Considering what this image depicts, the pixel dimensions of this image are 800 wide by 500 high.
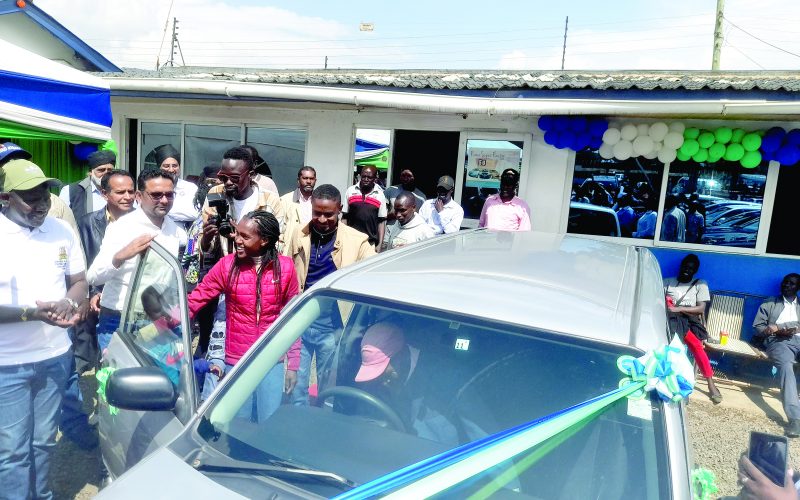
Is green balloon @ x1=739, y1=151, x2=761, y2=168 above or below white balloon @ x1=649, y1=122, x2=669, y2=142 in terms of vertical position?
below

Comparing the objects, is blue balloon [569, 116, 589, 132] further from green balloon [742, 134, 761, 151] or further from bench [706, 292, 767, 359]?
bench [706, 292, 767, 359]

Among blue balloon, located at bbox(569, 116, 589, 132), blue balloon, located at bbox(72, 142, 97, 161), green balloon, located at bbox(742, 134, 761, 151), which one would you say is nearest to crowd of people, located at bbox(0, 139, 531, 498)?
blue balloon, located at bbox(569, 116, 589, 132)

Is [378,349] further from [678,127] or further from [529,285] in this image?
[678,127]

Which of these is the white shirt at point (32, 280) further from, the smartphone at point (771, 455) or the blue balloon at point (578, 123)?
the blue balloon at point (578, 123)

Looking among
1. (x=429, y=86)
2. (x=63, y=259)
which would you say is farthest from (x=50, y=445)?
(x=429, y=86)

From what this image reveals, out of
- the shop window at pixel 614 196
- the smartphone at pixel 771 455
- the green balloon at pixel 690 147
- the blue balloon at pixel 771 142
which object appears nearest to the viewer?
the smartphone at pixel 771 455

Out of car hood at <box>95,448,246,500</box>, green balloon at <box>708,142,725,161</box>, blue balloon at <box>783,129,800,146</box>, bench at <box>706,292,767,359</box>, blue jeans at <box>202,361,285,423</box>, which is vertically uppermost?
blue balloon at <box>783,129,800,146</box>

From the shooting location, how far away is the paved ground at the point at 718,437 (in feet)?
11.6

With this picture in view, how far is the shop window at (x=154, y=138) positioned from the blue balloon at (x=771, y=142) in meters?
7.93

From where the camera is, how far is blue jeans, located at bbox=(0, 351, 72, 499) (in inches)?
106

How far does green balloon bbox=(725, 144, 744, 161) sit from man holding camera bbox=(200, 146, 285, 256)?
4.81 metres

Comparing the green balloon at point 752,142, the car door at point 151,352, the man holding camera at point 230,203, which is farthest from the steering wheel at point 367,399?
the green balloon at point 752,142

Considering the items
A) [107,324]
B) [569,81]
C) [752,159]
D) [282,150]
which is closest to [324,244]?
[107,324]

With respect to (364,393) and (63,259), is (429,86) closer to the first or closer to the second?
(63,259)
